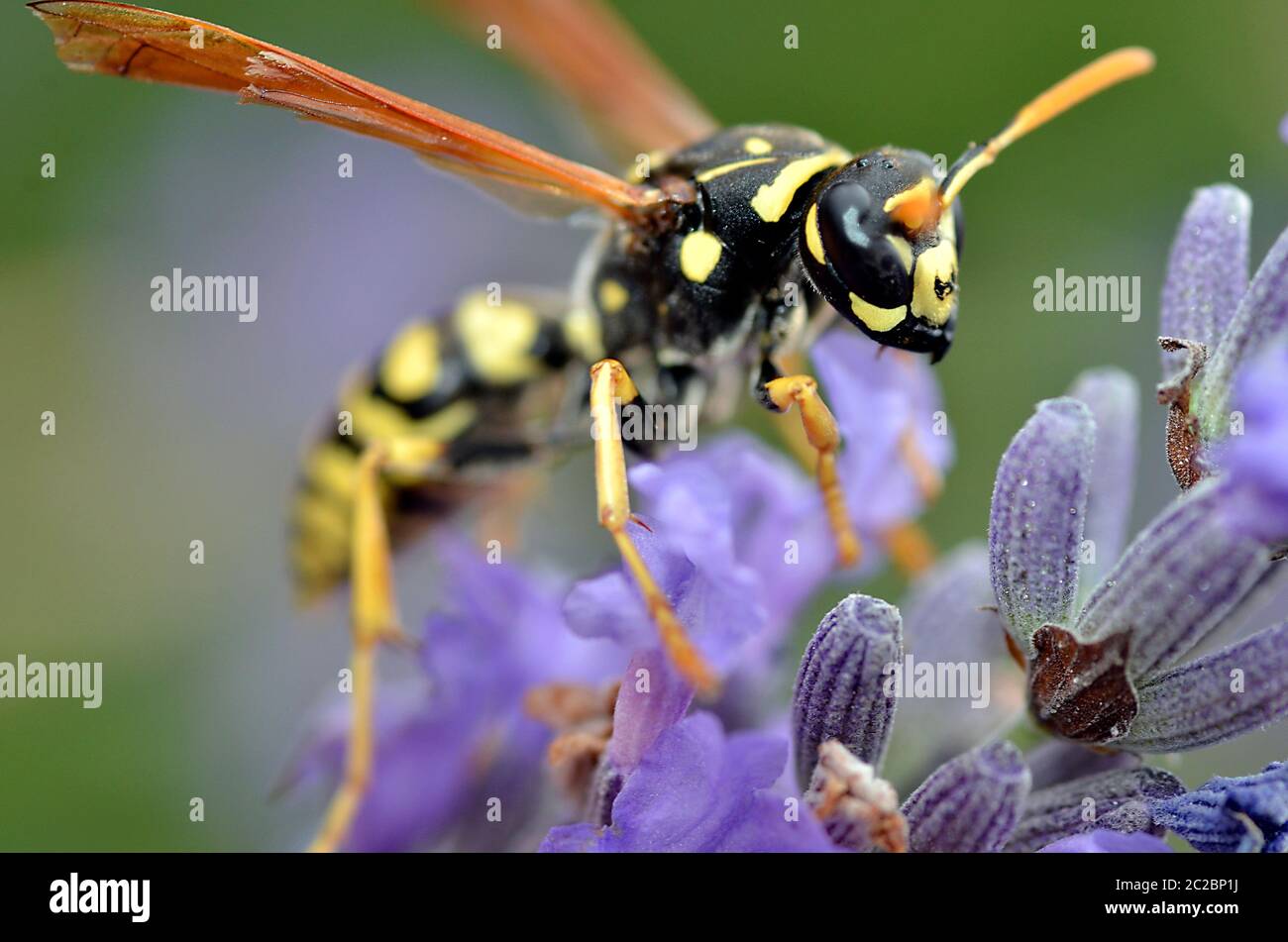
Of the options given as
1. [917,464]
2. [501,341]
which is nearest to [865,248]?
[917,464]

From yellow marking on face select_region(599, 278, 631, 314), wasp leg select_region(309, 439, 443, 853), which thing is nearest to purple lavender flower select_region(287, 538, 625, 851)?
wasp leg select_region(309, 439, 443, 853)

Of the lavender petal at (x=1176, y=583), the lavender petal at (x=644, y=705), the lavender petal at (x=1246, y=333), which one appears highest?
the lavender petal at (x=1246, y=333)

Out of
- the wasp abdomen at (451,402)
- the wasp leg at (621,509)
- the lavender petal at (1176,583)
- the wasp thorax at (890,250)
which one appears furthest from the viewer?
the wasp abdomen at (451,402)

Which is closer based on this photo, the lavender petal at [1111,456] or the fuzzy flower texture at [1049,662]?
the fuzzy flower texture at [1049,662]

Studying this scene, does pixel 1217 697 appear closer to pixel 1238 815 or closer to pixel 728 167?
pixel 1238 815

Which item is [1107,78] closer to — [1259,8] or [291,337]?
[1259,8]

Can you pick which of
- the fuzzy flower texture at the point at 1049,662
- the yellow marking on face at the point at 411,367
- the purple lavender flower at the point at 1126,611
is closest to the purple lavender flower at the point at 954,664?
the fuzzy flower texture at the point at 1049,662

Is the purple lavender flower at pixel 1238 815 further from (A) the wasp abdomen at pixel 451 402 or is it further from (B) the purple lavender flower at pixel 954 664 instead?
(A) the wasp abdomen at pixel 451 402
